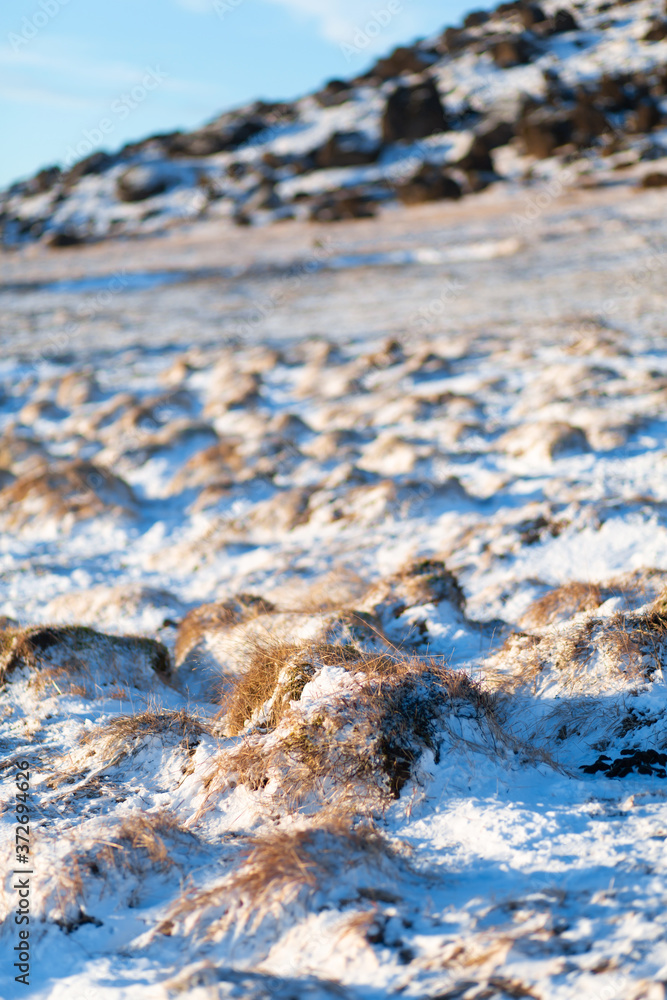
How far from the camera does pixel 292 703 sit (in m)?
3.02

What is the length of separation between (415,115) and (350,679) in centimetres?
5007

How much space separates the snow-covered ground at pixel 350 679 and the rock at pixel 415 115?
3896 cm

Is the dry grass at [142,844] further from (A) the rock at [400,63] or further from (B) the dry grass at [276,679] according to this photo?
(A) the rock at [400,63]

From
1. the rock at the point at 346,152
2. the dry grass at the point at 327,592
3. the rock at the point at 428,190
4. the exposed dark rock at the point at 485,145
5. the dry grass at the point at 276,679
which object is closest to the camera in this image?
the dry grass at the point at 276,679

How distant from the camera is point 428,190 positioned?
104ft

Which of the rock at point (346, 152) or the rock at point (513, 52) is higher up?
the rock at point (513, 52)

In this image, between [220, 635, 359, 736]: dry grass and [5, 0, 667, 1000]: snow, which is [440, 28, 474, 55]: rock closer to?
[5, 0, 667, 1000]: snow

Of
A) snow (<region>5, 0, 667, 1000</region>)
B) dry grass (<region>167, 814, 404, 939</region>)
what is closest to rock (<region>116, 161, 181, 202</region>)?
snow (<region>5, 0, 667, 1000</region>)

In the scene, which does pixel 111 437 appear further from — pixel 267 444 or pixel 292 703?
pixel 292 703

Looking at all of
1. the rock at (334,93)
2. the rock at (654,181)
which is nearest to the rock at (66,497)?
the rock at (654,181)

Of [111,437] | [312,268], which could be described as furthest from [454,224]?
[111,437]

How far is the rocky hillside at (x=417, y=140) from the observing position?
114 ft

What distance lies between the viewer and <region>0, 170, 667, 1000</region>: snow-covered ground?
7.07ft

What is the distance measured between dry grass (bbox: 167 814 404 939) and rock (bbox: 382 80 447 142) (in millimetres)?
48764
